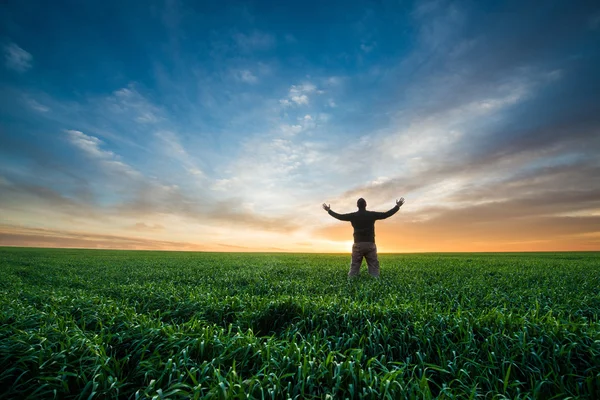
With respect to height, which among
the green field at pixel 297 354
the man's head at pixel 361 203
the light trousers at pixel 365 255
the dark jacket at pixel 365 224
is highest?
the man's head at pixel 361 203

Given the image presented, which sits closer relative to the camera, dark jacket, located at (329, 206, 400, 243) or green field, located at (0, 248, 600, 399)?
green field, located at (0, 248, 600, 399)

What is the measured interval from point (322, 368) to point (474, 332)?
3.72 m

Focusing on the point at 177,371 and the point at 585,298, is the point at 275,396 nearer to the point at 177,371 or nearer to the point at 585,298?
the point at 177,371

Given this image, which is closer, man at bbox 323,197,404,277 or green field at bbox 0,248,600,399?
green field at bbox 0,248,600,399

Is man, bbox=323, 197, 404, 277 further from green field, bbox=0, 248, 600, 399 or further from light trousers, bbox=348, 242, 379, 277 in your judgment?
green field, bbox=0, 248, 600, 399

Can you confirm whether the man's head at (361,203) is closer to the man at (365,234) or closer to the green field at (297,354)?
the man at (365,234)

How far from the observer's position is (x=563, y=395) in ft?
13.3

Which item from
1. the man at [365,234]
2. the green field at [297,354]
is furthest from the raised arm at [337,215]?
the green field at [297,354]

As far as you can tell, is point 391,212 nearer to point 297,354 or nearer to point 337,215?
point 337,215

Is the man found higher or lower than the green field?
higher

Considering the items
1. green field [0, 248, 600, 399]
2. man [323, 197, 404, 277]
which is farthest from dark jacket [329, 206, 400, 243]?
green field [0, 248, 600, 399]

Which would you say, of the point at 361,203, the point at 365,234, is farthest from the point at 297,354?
the point at 361,203

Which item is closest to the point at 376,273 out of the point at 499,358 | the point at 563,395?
the point at 499,358

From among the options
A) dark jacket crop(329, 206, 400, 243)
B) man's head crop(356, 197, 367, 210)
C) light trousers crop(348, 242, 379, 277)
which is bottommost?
light trousers crop(348, 242, 379, 277)
